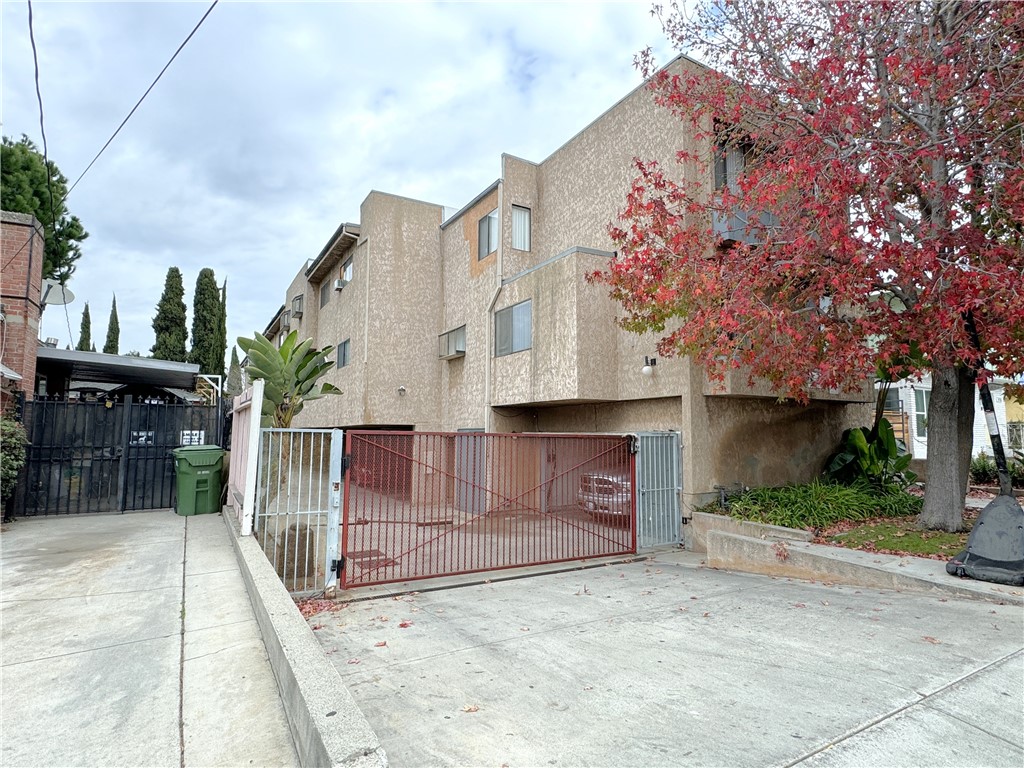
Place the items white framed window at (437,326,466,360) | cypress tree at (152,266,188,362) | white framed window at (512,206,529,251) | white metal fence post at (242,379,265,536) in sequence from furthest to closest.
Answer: cypress tree at (152,266,188,362) → white framed window at (437,326,466,360) → white framed window at (512,206,529,251) → white metal fence post at (242,379,265,536)

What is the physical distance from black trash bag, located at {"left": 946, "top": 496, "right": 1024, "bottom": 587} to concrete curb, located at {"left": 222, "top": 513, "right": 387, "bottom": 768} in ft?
22.1

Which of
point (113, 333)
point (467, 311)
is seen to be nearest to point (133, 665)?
point (467, 311)

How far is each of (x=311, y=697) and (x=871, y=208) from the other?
27.6 ft

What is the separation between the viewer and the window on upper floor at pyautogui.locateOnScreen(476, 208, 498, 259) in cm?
1516

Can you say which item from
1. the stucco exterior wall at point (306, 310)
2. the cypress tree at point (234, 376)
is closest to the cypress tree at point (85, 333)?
the cypress tree at point (234, 376)

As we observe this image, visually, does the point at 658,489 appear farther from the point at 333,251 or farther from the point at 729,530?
the point at 333,251

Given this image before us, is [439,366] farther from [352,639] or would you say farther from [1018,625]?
[1018,625]

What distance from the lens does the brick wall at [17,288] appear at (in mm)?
9727

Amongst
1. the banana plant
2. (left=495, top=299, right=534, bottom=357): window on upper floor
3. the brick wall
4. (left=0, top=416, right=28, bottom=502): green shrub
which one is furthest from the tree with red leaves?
the brick wall

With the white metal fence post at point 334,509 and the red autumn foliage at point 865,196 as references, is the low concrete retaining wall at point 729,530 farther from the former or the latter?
the white metal fence post at point 334,509

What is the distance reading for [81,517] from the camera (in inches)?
392

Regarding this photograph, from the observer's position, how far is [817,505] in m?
9.51

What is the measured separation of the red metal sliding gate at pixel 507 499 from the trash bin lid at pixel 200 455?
12.3ft

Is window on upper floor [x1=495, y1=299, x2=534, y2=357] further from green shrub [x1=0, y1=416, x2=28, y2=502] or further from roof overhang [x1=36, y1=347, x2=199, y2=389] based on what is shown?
green shrub [x1=0, y1=416, x2=28, y2=502]
